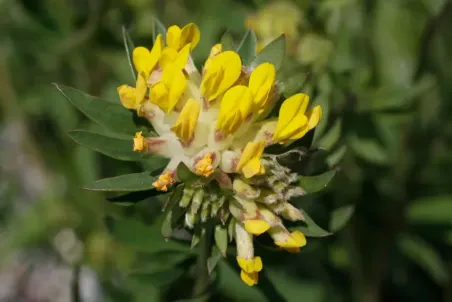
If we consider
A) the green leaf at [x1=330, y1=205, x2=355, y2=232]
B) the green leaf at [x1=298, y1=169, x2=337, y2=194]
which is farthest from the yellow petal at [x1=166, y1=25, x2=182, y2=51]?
the green leaf at [x1=330, y1=205, x2=355, y2=232]

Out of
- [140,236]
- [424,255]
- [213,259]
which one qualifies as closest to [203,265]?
[213,259]

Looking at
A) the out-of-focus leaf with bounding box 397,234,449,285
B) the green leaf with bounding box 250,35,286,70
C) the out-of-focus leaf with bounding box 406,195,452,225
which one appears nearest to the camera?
the green leaf with bounding box 250,35,286,70

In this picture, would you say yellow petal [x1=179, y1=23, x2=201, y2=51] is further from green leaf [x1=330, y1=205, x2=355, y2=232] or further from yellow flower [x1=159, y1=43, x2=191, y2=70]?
green leaf [x1=330, y1=205, x2=355, y2=232]

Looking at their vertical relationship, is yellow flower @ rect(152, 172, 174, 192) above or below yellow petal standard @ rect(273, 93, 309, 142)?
below

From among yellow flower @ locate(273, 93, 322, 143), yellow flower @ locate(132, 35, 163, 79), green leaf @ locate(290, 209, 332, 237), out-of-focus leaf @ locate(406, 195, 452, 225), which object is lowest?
out-of-focus leaf @ locate(406, 195, 452, 225)

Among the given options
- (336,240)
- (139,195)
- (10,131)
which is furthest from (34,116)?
(139,195)
